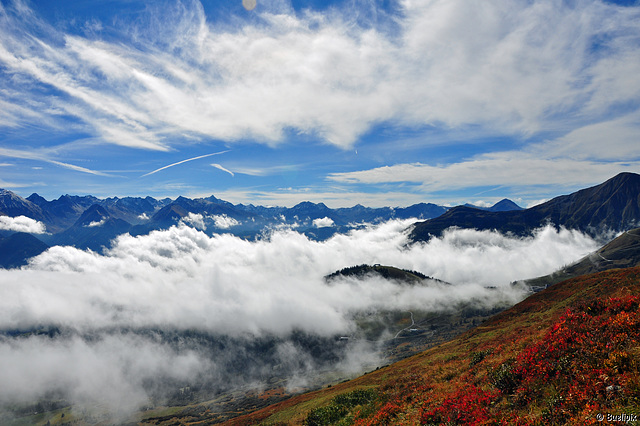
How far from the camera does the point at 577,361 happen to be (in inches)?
581

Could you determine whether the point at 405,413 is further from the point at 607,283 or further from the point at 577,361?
the point at 607,283

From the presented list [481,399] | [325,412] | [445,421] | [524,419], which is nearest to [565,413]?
[524,419]

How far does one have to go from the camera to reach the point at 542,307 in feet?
188

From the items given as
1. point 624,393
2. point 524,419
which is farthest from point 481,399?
point 624,393

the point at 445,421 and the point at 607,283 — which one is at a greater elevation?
the point at 445,421

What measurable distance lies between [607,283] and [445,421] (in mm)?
57853

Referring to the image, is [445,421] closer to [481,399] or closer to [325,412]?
[481,399]

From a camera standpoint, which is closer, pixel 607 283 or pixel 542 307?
pixel 607 283

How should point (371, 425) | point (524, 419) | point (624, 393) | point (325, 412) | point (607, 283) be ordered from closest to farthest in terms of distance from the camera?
point (624, 393), point (524, 419), point (371, 425), point (325, 412), point (607, 283)

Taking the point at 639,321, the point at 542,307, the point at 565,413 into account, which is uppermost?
the point at 639,321

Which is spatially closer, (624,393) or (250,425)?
(624,393)

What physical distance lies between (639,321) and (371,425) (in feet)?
61.3

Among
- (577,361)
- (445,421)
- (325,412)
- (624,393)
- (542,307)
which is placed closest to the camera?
(624,393)

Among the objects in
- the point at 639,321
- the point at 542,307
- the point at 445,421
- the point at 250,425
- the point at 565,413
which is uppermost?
the point at 639,321
